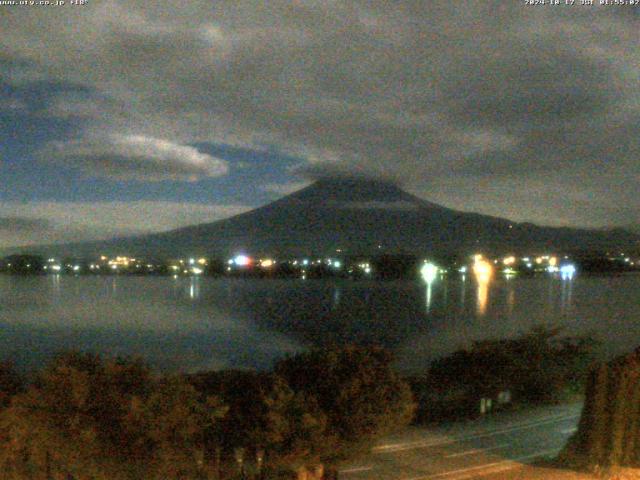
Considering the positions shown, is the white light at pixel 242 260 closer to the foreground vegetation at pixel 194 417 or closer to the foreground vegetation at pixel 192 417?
the foreground vegetation at pixel 194 417

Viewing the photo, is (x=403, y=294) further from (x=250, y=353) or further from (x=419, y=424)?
(x=419, y=424)

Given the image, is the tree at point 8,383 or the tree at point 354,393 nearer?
the tree at point 8,383

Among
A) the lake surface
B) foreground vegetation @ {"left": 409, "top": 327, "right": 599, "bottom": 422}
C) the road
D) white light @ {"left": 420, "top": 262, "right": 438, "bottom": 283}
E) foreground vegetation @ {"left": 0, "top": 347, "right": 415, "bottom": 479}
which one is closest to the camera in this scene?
foreground vegetation @ {"left": 0, "top": 347, "right": 415, "bottom": 479}

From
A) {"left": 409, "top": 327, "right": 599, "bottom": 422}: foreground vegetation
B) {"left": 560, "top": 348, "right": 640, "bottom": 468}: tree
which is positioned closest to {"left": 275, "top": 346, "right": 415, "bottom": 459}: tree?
{"left": 560, "top": 348, "right": 640, "bottom": 468}: tree

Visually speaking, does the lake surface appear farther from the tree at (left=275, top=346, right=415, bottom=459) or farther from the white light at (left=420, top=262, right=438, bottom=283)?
the tree at (left=275, top=346, right=415, bottom=459)

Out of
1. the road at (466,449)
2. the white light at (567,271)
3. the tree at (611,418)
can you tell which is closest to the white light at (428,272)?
the white light at (567,271)

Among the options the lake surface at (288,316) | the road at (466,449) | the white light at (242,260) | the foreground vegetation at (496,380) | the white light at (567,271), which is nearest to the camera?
the road at (466,449)

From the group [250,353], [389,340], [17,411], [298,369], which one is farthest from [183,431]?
[389,340]
